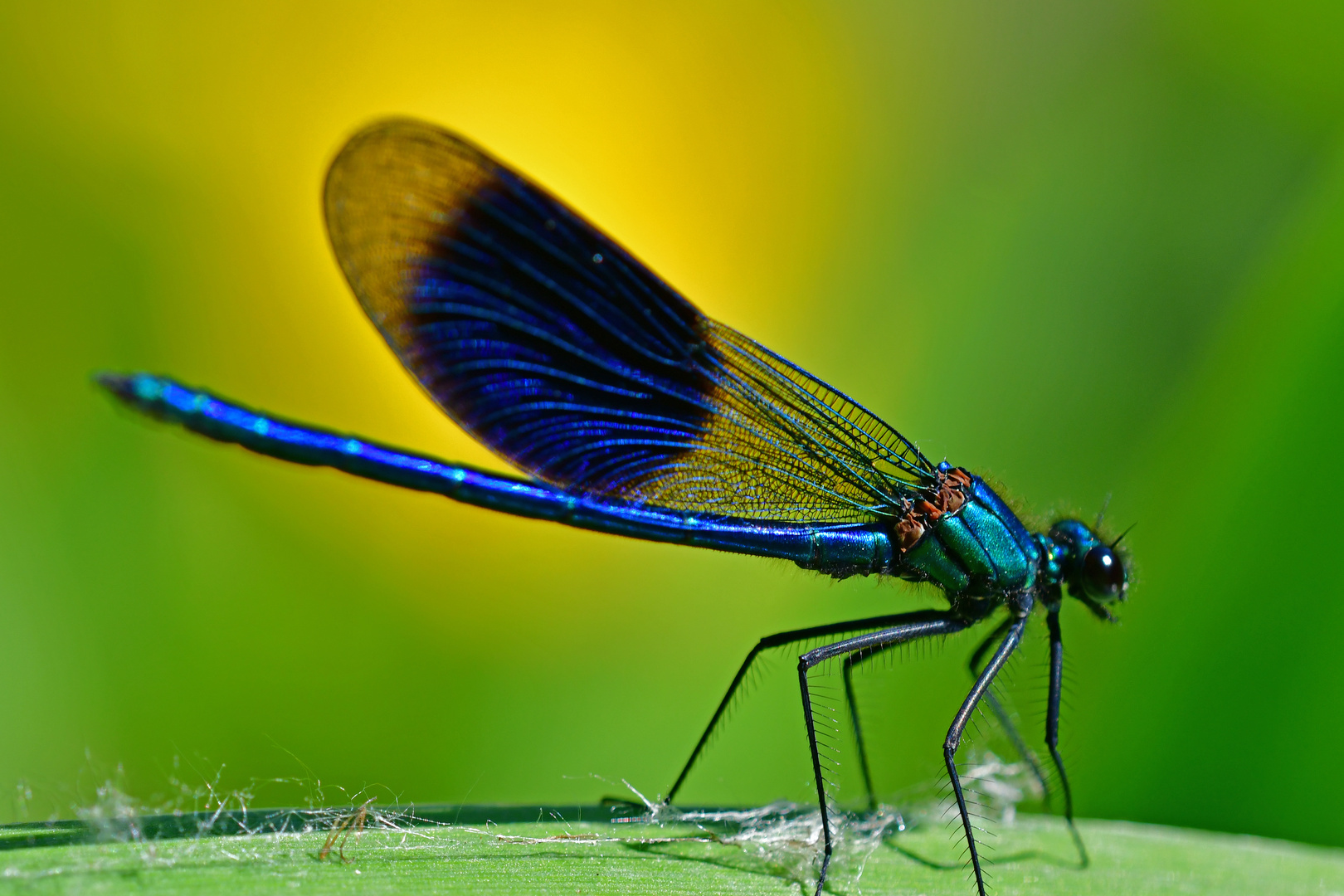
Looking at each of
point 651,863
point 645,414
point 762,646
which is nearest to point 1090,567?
point 762,646

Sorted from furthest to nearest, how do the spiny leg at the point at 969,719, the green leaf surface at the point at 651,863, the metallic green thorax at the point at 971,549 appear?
the metallic green thorax at the point at 971,549, the spiny leg at the point at 969,719, the green leaf surface at the point at 651,863

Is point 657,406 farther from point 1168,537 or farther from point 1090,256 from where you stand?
point 1090,256

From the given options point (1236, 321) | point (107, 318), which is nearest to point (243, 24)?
point (107, 318)

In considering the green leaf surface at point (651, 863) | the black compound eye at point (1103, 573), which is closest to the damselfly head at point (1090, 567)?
the black compound eye at point (1103, 573)

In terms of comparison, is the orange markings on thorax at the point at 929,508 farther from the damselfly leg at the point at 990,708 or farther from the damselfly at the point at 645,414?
the damselfly leg at the point at 990,708

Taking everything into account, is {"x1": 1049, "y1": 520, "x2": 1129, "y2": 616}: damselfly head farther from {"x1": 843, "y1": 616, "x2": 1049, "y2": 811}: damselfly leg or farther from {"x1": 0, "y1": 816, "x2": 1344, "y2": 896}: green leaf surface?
{"x1": 0, "y1": 816, "x2": 1344, "y2": 896}: green leaf surface

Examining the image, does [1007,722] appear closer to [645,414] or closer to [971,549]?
[971,549]

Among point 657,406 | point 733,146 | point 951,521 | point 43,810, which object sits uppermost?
point 733,146

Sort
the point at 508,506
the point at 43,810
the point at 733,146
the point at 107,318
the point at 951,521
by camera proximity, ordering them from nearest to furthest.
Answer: the point at 43,810
the point at 508,506
the point at 951,521
the point at 107,318
the point at 733,146

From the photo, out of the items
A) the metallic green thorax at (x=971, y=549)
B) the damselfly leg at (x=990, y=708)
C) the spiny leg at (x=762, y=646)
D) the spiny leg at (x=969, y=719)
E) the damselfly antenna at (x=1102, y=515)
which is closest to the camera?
the spiny leg at (x=969, y=719)
